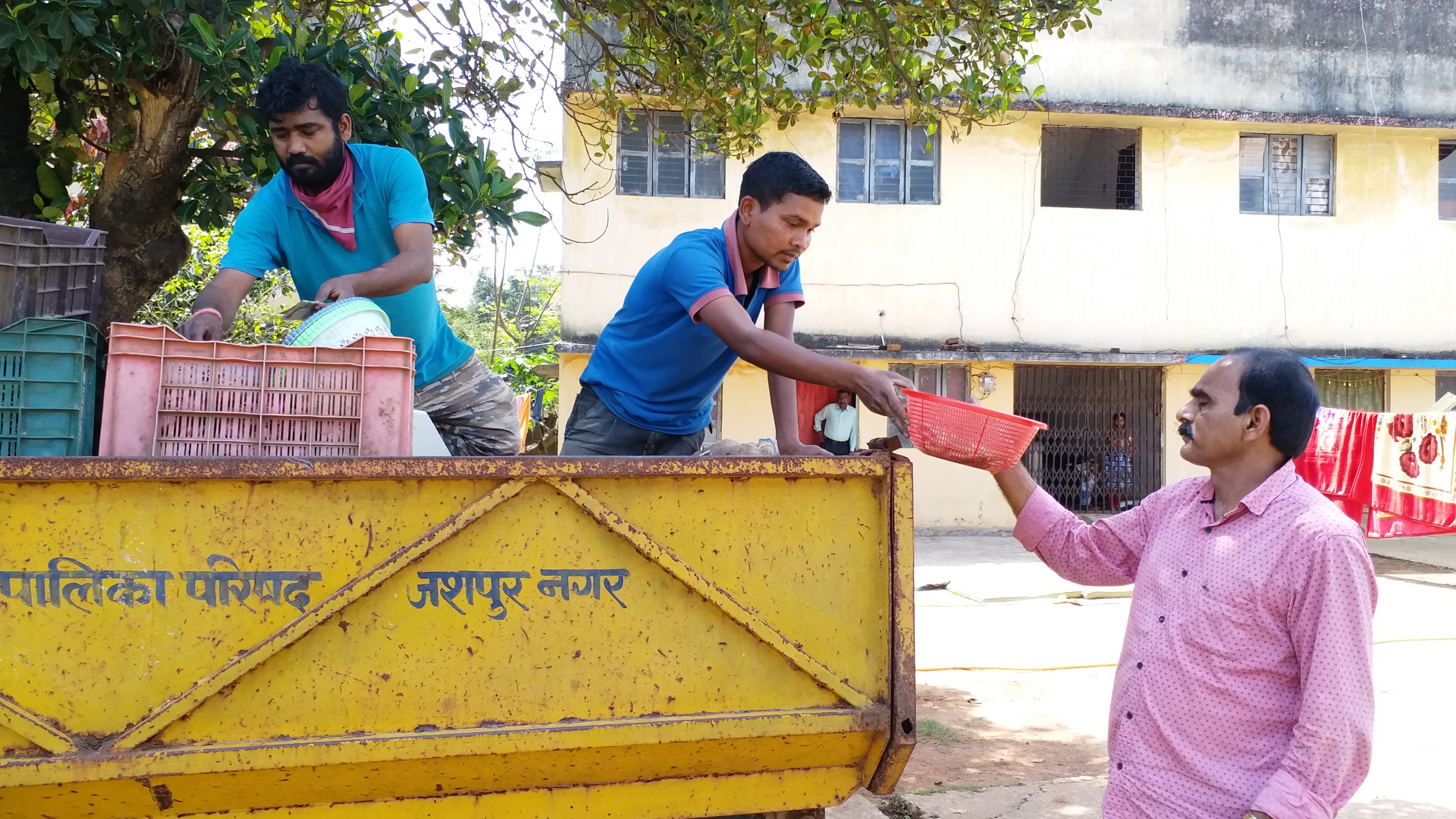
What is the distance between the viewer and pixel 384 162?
3.14 m

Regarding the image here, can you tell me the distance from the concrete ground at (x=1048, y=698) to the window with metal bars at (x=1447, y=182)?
20.5ft

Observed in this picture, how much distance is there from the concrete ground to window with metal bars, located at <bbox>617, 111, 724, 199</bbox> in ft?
17.5

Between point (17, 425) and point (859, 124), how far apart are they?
459 inches

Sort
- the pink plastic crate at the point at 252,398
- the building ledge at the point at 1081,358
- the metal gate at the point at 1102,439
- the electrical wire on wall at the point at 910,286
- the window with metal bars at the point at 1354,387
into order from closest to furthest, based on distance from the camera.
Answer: the pink plastic crate at the point at 252,398
the building ledge at the point at 1081,358
the electrical wire on wall at the point at 910,286
the metal gate at the point at 1102,439
the window with metal bars at the point at 1354,387

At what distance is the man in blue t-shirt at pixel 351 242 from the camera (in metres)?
2.94

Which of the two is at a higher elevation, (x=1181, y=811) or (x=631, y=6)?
(x=631, y=6)

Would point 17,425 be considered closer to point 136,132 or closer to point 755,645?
point 755,645

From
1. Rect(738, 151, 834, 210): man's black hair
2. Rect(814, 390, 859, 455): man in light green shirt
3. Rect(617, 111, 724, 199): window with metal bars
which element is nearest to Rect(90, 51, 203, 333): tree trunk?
Rect(738, 151, 834, 210): man's black hair

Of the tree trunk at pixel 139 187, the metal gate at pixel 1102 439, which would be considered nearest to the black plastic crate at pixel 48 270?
the tree trunk at pixel 139 187

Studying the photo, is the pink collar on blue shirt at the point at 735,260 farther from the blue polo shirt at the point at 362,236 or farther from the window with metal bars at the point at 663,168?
the window with metal bars at the point at 663,168

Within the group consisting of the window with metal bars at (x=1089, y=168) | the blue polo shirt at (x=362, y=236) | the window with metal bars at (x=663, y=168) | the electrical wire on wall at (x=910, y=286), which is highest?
the window with metal bars at (x=1089, y=168)

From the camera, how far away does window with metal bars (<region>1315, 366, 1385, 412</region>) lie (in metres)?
13.8

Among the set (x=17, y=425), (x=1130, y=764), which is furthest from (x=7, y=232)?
(x=1130, y=764)

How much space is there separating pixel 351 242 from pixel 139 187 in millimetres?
2021
